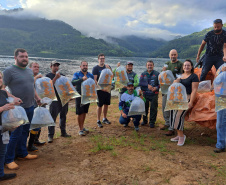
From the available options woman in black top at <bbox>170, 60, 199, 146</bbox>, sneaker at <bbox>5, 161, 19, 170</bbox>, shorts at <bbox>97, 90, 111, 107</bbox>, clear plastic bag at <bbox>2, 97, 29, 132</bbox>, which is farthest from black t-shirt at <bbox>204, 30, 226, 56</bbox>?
sneaker at <bbox>5, 161, 19, 170</bbox>

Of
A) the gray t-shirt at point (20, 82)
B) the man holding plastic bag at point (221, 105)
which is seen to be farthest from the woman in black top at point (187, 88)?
the gray t-shirt at point (20, 82)

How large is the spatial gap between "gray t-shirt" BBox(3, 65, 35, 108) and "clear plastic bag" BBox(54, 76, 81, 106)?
3.14 feet

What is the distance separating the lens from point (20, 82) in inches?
129

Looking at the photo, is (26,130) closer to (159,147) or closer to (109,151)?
(109,151)

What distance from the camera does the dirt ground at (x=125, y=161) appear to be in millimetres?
2945

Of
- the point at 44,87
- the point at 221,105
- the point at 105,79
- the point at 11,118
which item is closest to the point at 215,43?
the point at 221,105

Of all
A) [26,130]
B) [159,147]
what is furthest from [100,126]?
[26,130]

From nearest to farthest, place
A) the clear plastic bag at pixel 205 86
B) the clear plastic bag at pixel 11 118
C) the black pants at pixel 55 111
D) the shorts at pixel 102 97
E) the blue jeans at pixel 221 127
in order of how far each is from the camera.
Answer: the clear plastic bag at pixel 11 118
the blue jeans at pixel 221 127
the black pants at pixel 55 111
the clear plastic bag at pixel 205 86
the shorts at pixel 102 97

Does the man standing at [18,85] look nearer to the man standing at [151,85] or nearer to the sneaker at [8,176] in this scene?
the sneaker at [8,176]

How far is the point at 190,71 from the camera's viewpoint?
4.33 meters

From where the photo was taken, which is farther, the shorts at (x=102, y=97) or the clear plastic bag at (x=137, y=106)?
the shorts at (x=102, y=97)

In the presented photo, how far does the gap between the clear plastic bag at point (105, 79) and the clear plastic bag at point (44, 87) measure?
5.38ft

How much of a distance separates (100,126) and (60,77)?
2.38 meters

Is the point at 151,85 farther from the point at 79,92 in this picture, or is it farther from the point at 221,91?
the point at 79,92
